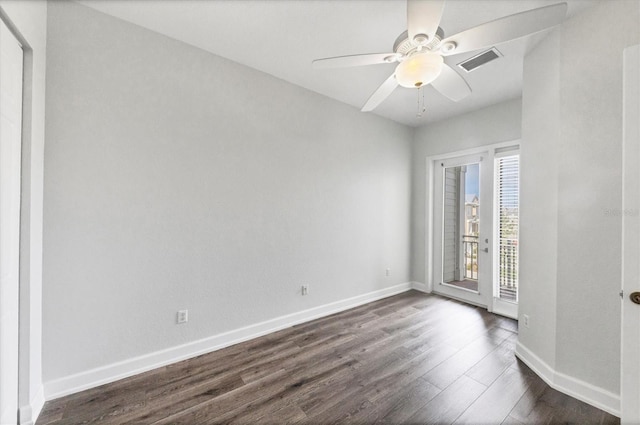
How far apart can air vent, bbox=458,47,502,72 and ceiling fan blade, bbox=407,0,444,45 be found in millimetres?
1469

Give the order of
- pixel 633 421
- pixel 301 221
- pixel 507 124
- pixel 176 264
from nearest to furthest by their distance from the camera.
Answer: pixel 633 421, pixel 176 264, pixel 301 221, pixel 507 124

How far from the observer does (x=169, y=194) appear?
2.21m

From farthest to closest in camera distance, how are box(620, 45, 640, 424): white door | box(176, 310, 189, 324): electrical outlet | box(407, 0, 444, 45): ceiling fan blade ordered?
box(176, 310, 189, 324): electrical outlet → box(620, 45, 640, 424): white door → box(407, 0, 444, 45): ceiling fan blade

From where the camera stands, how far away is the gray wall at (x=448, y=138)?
3.36 m

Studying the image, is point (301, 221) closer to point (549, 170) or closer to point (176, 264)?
point (176, 264)

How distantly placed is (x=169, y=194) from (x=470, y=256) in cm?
402

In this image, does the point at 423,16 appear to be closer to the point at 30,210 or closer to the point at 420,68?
the point at 420,68

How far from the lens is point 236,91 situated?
258cm

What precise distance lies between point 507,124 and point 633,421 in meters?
3.13

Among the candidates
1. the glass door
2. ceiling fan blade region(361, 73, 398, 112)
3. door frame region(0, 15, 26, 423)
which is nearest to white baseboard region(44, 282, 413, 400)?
door frame region(0, 15, 26, 423)

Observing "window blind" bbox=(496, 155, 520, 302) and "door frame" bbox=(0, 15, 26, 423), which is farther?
"window blind" bbox=(496, 155, 520, 302)

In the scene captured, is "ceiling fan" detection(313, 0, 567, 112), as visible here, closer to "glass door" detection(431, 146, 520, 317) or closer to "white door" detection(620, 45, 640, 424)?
"white door" detection(620, 45, 640, 424)

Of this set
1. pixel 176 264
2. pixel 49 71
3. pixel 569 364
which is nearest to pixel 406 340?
pixel 569 364

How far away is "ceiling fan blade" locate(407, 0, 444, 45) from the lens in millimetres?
1177
